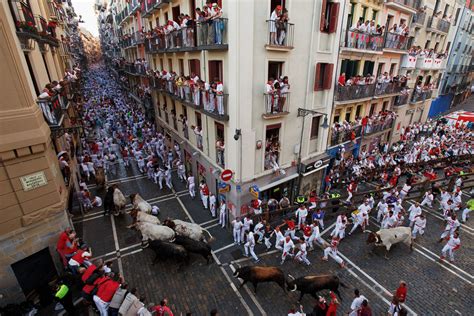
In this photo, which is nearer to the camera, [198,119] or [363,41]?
[198,119]

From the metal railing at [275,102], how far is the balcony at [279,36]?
2.08 m

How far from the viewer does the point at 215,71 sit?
41.8ft

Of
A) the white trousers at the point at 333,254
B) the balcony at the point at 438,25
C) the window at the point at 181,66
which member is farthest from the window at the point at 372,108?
the window at the point at 181,66

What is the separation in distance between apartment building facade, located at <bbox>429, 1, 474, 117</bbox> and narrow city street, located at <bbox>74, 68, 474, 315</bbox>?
30041 millimetres

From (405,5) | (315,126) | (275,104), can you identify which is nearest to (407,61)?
(405,5)

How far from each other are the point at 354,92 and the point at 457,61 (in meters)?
32.3

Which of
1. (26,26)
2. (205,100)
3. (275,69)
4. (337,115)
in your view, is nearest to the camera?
(26,26)

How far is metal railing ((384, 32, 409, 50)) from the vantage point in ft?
60.8

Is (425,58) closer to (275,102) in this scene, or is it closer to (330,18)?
(330,18)

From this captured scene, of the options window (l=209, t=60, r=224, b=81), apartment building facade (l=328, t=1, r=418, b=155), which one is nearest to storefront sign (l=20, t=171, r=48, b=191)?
window (l=209, t=60, r=224, b=81)

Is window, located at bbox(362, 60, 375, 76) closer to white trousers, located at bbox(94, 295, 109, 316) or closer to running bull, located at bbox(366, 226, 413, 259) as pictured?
running bull, located at bbox(366, 226, 413, 259)

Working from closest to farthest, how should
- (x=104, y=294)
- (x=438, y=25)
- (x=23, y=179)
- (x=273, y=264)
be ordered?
(x=104, y=294) → (x=23, y=179) → (x=273, y=264) → (x=438, y=25)

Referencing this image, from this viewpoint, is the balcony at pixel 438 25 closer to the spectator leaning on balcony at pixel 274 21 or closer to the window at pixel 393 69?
the window at pixel 393 69

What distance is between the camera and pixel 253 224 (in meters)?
13.1
